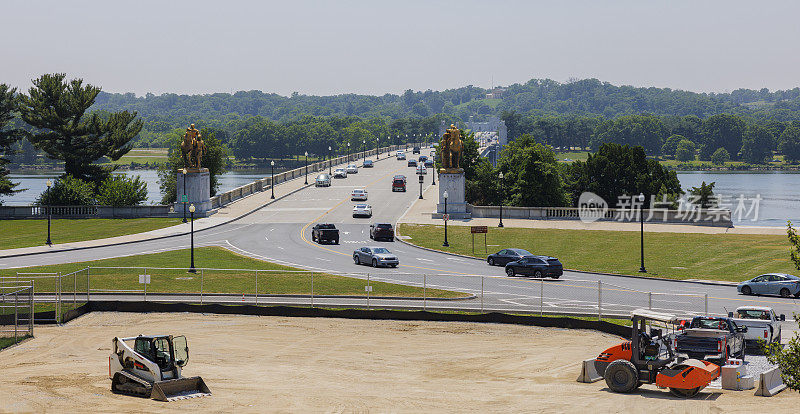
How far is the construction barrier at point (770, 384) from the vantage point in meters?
24.0

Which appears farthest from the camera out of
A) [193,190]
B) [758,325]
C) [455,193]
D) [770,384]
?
[193,190]

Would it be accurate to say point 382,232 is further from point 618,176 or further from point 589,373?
point 589,373

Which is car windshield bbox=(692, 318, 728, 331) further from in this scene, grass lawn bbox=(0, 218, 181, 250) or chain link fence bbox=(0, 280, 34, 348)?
grass lawn bbox=(0, 218, 181, 250)

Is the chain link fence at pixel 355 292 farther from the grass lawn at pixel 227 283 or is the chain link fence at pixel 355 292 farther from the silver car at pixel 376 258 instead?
the silver car at pixel 376 258

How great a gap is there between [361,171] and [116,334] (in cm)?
9734

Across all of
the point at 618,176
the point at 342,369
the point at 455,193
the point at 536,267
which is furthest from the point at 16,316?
the point at 618,176

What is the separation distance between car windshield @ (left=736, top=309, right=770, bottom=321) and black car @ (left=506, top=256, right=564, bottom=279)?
18519 millimetres

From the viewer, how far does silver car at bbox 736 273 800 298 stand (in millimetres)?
44438

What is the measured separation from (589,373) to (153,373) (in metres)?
14.0

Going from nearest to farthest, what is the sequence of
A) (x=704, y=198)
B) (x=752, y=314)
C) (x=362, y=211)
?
(x=752, y=314)
(x=704, y=198)
(x=362, y=211)

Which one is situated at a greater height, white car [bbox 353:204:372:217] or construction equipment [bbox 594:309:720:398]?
white car [bbox 353:204:372:217]

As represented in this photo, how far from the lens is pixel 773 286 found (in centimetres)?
4491

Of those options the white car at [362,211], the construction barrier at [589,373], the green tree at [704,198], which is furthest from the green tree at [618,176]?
the construction barrier at [589,373]

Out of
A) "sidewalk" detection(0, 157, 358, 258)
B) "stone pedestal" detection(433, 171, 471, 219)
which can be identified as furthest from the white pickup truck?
"sidewalk" detection(0, 157, 358, 258)
